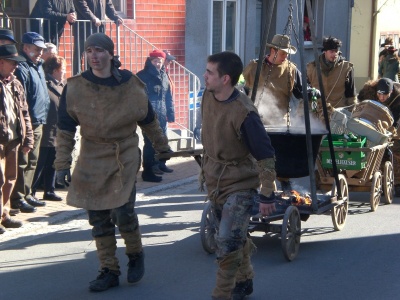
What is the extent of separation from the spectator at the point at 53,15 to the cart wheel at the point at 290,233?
18.4 ft

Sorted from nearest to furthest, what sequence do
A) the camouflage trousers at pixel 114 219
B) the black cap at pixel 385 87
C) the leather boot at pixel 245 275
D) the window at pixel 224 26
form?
the leather boot at pixel 245 275, the camouflage trousers at pixel 114 219, the black cap at pixel 385 87, the window at pixel 224 26

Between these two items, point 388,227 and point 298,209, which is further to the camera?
point 388,227

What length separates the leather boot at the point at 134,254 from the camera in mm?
6312

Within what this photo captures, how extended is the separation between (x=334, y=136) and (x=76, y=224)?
10.2 ft

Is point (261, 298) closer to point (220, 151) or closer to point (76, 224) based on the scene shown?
point (220, 151)

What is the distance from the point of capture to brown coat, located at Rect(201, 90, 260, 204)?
18.6 ft

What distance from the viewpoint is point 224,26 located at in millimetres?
17297

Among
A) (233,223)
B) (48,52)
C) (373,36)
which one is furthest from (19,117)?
(373,36)

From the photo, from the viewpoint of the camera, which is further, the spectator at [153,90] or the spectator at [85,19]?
the spectator at [85,19]

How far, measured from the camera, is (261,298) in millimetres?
6312

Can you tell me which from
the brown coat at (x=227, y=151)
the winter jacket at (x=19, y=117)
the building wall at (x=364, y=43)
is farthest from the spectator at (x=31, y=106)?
the building wall at (x=364, y=43)

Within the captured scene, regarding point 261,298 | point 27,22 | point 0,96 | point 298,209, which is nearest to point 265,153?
point 261,298

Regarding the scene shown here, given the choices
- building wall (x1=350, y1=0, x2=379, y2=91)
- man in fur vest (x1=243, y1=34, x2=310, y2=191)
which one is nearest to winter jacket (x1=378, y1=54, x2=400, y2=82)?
building wall (x1=350, y1=0, x2=379, y2=91)

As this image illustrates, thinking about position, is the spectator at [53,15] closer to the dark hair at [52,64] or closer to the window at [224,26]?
the dark hair at [52,64]
